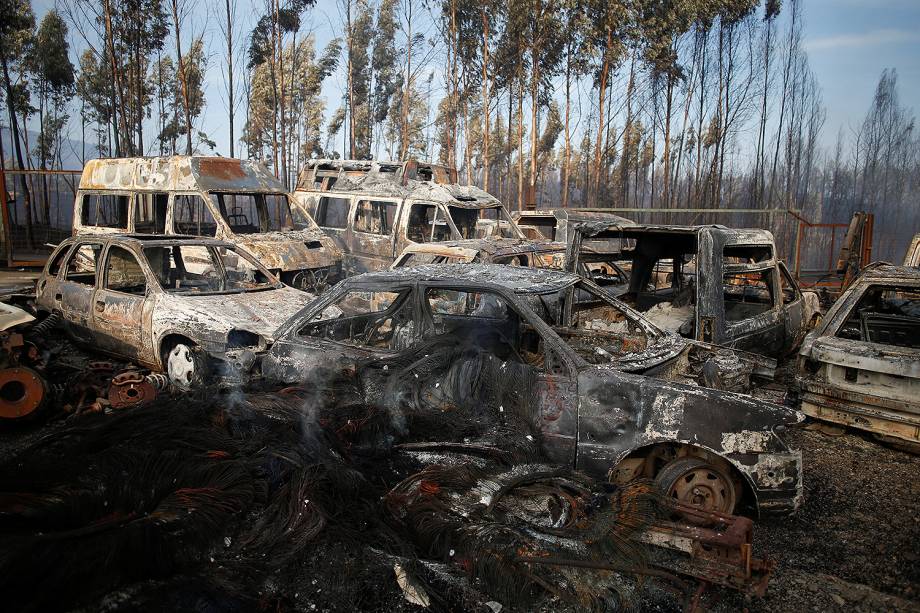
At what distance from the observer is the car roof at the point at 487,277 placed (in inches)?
171

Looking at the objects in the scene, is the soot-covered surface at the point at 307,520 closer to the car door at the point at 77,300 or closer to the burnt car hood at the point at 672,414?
the burnt car hood at the point at 672,414

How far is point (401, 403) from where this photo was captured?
391cm

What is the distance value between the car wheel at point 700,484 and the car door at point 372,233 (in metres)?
7.58

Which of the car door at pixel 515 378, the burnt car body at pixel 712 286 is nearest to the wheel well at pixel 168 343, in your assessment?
the car door at pixel 515 378

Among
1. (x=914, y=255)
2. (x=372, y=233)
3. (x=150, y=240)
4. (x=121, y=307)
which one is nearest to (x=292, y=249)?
Answer: (x=372, y=233)

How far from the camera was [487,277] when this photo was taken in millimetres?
4496

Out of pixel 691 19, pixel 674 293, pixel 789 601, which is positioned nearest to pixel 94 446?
pixel 789 601

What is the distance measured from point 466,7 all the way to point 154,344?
21.8m

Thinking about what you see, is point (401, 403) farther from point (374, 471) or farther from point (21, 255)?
point (21, 255)

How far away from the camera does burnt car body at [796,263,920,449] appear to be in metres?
4.75

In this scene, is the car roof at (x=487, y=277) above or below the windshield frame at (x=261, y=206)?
below

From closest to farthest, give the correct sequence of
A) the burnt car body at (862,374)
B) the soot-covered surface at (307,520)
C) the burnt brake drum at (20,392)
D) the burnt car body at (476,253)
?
1. the soot-covered surface at (307,520)
2. the burnt car body at (862,374)
3. the burnt brake drum at (20,392)
4. the burnt car body at (476,253)

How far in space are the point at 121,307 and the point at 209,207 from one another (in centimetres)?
351

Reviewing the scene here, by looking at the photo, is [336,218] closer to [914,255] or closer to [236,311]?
[236,311]
